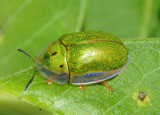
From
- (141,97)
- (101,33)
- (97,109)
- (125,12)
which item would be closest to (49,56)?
(101,33)

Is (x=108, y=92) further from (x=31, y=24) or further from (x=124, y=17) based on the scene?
(x=124, y=17)

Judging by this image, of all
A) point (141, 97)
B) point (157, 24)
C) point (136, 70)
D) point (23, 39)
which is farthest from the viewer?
point (157, 24)

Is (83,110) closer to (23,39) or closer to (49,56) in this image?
(49,56)

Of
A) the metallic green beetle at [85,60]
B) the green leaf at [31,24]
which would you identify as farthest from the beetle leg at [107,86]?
the green leaf at [31,24]

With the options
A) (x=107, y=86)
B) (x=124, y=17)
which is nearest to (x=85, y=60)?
(x=107, y=86)

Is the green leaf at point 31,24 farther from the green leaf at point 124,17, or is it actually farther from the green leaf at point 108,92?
the green leaf at point 108,92

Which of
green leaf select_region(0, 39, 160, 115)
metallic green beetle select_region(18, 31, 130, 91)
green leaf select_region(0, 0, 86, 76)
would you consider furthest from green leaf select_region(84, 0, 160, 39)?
green leaf select_region(0, 39, 160, 115)
